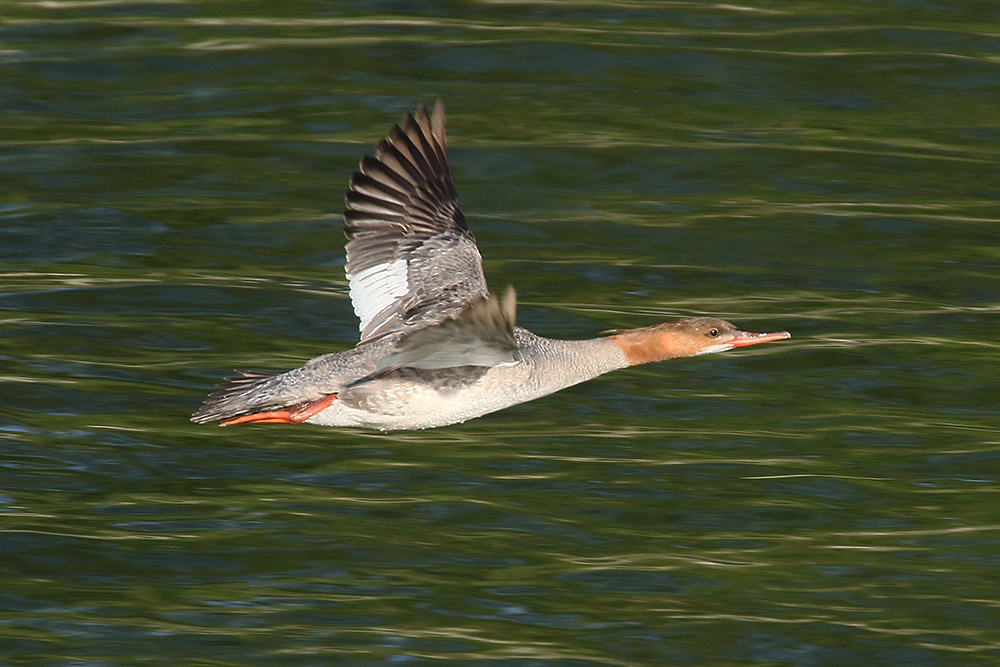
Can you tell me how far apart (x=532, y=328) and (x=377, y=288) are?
295cm

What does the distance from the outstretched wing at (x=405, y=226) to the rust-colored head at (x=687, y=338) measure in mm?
828

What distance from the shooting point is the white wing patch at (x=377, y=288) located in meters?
8.19

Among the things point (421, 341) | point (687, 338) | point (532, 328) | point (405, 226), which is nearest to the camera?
point (421, 341)

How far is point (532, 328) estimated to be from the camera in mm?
11125

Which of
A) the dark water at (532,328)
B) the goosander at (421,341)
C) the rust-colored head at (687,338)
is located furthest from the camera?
the rust-colored head at (687,338)

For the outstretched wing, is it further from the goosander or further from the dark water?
the dark water

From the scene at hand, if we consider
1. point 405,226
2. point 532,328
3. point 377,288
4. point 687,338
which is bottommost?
point 532,328

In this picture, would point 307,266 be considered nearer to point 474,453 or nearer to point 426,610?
point 474,453

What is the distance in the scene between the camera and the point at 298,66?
578 inches

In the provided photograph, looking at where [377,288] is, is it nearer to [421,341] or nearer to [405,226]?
[405,226]

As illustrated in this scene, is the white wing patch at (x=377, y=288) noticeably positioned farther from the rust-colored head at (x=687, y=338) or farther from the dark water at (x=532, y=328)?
the dark water at (x=532, y=328)

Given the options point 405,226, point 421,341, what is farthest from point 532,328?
point 421,341

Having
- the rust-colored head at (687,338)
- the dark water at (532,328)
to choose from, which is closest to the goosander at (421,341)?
the rust-colored head at (687,338)

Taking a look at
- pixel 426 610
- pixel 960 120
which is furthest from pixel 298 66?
pixel 426 610
